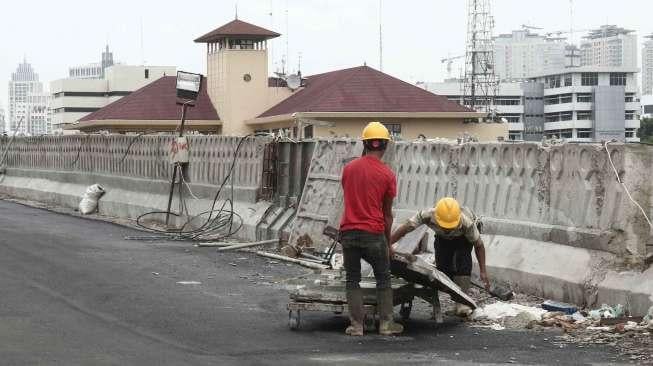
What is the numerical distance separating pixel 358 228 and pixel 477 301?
271cm

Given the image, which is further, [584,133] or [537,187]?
[584,133]

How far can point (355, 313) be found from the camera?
10609 mm

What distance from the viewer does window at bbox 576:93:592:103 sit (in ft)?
582

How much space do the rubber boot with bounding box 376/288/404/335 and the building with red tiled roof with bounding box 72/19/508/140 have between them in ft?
166

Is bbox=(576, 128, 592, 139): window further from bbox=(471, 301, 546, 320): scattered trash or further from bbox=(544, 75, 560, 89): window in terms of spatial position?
bbox=(471, 301, 546, 320): scattered trash

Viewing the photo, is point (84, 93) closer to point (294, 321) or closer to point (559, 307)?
point (559, 307)

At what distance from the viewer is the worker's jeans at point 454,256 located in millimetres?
11891

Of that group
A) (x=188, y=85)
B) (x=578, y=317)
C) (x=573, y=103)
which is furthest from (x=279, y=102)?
(x=573, y=103)

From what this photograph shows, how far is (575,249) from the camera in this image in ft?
41.3

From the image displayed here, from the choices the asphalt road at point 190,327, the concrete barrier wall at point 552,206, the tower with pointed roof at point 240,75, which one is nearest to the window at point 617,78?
the tower with pointed roof at point 240,75

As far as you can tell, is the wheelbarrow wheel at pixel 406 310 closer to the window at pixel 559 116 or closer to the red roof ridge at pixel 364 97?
the red roof ridge at pixel 364 97

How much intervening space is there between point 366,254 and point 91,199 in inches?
728

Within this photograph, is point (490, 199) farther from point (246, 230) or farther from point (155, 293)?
point (246, 230)

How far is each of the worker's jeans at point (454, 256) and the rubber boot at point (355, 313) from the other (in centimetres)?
155
